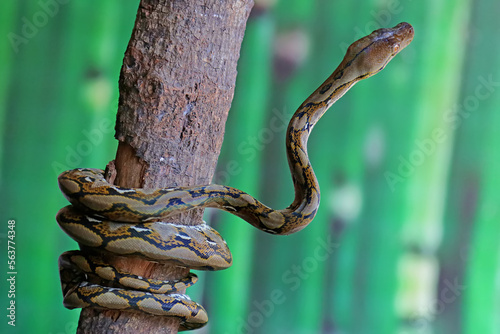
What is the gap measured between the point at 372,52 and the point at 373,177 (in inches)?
45.3

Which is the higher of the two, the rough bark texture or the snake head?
the snake head

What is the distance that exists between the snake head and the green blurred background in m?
0.98

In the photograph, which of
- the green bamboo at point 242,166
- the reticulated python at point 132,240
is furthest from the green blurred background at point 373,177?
the reticulated python at point 132,240

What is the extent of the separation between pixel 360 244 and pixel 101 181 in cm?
192

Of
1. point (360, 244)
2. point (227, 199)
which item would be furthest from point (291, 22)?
point (227, 199)

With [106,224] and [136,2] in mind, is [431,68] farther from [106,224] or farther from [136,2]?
[106,224]

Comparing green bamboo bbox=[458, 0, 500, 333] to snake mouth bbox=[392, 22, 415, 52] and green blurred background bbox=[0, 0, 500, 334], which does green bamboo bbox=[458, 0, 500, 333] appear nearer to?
green blurred background bbox=[0, 0, 500, 334]

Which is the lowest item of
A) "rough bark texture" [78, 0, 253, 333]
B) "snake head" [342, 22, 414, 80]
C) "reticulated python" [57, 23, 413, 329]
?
"reticulated python" [57, 23, 413, 329]

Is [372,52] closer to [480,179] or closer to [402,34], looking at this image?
[402,34]

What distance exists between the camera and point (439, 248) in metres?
2.96

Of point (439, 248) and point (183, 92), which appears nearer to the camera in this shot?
point (183, 92)

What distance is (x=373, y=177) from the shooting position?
2.96 meters

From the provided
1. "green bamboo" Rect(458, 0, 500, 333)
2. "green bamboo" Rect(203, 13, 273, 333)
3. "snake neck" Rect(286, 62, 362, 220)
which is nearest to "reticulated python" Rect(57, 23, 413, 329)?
"snake neck" Rect(286, 62, 362, 220)

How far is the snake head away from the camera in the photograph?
1.93 m
